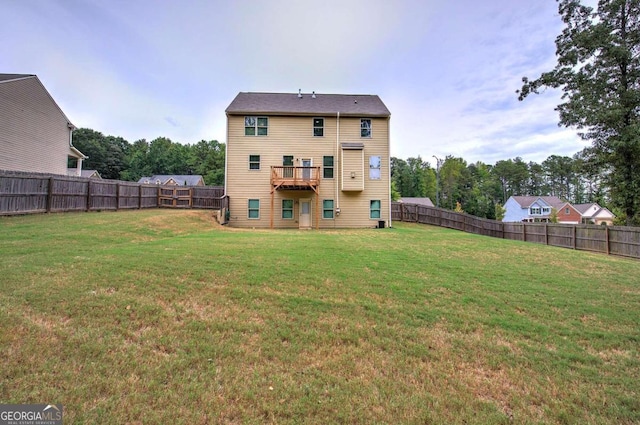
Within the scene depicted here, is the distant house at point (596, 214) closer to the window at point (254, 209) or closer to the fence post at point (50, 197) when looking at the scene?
the window at point (254, 209)

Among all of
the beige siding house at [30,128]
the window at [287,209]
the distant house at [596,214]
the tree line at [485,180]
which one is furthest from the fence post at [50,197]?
the distant house at [596,214]

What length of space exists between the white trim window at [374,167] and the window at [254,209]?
791 centimetres

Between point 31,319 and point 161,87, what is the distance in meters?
21.7

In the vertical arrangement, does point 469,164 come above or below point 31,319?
above

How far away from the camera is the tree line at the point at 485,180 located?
55.4 m

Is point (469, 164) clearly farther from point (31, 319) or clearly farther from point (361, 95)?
point (31, 319)

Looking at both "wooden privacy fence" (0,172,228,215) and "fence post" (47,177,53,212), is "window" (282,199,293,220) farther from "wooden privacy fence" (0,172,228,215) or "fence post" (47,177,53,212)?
"fence post" (47,177,53,212)

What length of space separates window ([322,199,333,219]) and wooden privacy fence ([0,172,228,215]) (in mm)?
6333

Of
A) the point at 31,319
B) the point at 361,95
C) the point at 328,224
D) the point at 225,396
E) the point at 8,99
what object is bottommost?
the point at 225,396

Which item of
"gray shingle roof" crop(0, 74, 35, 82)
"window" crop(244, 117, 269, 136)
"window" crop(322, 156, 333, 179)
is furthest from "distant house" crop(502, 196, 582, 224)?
"gray shingle roof" crop(0, 74, 35, 82)

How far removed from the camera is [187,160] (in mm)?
63688

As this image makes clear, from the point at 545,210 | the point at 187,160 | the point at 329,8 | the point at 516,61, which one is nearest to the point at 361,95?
the point at 329,8

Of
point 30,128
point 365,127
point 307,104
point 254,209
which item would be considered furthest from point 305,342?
point 30,128

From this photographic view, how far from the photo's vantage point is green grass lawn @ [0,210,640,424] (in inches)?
89.9
